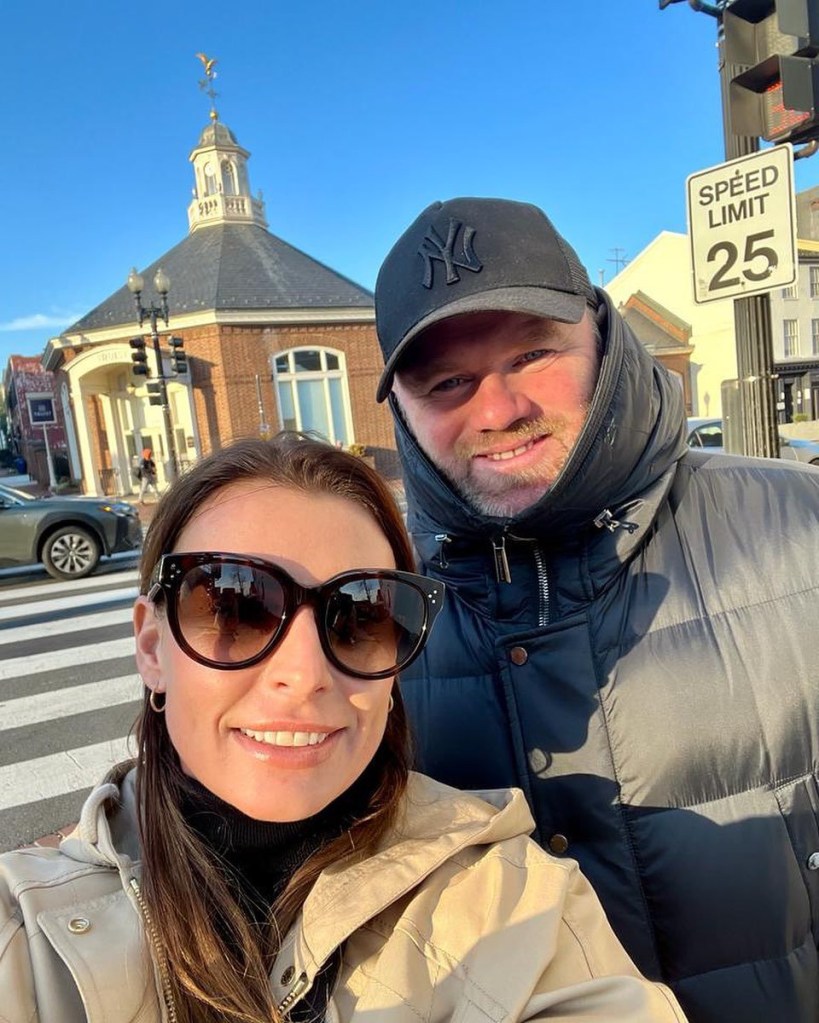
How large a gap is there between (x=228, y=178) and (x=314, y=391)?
11.4m

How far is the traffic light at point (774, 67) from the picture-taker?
300 centimetres

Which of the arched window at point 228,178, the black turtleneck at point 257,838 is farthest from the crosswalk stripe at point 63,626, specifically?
the arched window at point 228,178

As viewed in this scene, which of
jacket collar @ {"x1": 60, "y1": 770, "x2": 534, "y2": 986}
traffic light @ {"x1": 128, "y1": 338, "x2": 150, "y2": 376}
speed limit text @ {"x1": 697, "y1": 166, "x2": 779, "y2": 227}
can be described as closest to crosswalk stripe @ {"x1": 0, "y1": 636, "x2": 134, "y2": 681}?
jacket collar @ {"x1": 60, "y1": 770, "x2": 534, "y2": 986}

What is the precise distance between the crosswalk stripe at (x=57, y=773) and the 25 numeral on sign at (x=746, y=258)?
13.8 feet

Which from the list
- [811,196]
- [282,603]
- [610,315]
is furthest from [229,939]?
→ [811,196]

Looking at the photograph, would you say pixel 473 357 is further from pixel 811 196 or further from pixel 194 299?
pixel 811 196

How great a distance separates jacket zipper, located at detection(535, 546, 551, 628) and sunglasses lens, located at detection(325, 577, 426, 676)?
263 millimetres

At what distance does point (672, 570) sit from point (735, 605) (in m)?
0.14

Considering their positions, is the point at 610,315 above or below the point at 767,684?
above

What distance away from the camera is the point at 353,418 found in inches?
959

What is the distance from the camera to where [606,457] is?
1.37 meters

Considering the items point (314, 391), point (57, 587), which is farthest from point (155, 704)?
point (314, 391)

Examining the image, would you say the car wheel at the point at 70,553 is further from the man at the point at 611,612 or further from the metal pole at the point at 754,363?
the man at the point at 611,612

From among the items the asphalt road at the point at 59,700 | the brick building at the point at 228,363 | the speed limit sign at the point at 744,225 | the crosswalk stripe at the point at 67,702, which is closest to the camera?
the speed limit sign at the point at 744,225
